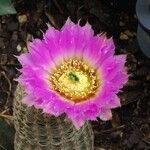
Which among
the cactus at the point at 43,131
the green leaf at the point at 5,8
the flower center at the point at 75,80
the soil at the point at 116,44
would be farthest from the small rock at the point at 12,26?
the flower center at the point at 75,80

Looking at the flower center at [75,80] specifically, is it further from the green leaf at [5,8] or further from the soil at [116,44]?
the soil at [116,44]

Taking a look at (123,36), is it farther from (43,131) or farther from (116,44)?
(43,131)

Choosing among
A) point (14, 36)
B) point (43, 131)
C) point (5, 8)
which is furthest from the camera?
point (14, 36)

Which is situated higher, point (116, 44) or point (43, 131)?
point (116, 44)

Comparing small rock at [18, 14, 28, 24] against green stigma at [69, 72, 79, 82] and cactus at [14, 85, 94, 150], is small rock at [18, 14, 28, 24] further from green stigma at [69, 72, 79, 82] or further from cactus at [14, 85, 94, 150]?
green stigma at [69, 72, 79, 82]

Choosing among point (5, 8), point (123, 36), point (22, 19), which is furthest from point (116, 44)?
point (5, 8)

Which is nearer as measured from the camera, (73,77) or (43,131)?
(73,77)

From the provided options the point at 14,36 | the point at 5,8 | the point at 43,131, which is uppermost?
the point at 5,8
